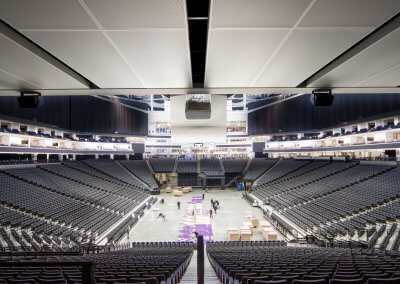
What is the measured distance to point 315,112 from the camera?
1451 inches

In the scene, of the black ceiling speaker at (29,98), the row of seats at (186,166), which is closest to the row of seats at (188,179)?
the row of seats at (186,166)

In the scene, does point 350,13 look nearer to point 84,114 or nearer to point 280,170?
point 280,170

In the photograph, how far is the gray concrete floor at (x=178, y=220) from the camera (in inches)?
767

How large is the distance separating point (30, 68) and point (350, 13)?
478cm

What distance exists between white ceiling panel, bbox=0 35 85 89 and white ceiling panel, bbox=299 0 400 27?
148 inches

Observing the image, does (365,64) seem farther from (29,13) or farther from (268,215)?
(268,215)

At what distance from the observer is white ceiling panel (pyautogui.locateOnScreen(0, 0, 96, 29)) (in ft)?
8.38

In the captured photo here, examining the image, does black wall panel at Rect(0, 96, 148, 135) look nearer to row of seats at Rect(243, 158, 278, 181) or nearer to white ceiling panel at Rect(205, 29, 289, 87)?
row of seats at Rect(243, 158, 278, 181)

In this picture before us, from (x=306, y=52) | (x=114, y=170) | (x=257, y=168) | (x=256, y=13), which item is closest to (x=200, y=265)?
(x=306, y=52)

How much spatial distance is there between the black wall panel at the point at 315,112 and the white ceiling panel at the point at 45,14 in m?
29.7

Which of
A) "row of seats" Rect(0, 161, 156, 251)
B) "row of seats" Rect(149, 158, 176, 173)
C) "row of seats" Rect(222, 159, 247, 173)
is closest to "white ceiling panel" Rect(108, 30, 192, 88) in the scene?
"row of seats" Rect(0, 161, 156, 251)

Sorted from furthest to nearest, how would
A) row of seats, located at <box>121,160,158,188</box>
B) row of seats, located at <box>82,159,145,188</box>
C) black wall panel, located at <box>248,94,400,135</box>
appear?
row of seats, located at <box>121,160,158,188</box>, row of seats, located at <box>82,159,145,188</box>, black wall panel, located at <box>248,94,400,135</box>

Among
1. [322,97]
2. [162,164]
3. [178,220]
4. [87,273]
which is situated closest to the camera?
[87,273]

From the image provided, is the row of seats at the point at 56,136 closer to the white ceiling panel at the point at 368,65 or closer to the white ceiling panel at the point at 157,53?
the white ceiling panel at the point at 157,53
